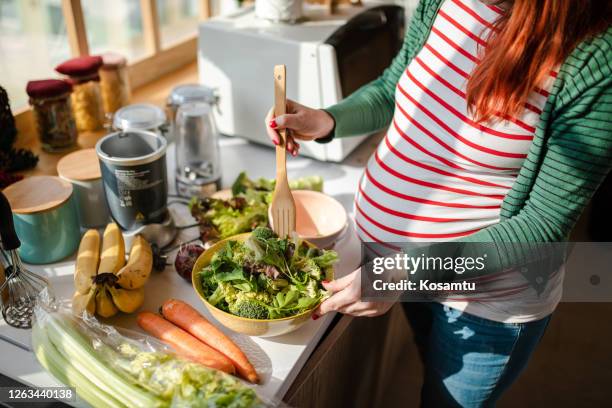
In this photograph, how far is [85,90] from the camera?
1.43m

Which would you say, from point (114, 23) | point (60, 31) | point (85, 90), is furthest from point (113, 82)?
point (114, 23)

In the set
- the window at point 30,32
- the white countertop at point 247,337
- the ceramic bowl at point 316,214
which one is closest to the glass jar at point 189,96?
the white countertop at point 247,337

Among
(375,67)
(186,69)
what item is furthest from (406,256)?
(186,69)

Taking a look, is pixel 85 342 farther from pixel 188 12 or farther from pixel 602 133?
pixel 188 12

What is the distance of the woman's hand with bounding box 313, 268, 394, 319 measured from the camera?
85 cm

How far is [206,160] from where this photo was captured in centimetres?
136

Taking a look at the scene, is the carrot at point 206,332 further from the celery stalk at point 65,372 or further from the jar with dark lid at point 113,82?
the jar with dark lid at point 113,82

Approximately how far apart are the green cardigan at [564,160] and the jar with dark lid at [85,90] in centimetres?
101

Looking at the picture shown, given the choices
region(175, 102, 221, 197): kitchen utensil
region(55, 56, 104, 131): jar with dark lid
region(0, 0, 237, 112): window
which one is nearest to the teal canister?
region(175, 102, 221, 197): kitchen utensil

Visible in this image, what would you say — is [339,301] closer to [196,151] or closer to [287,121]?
[287,121]

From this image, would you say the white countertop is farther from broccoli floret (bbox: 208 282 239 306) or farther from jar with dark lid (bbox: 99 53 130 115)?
jar with dark lid (bbox: 99 53 130 115)

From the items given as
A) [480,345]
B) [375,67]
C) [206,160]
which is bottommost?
[480,345]

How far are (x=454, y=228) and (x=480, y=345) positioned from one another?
0.68ft

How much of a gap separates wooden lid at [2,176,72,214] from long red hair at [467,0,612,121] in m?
0.73
